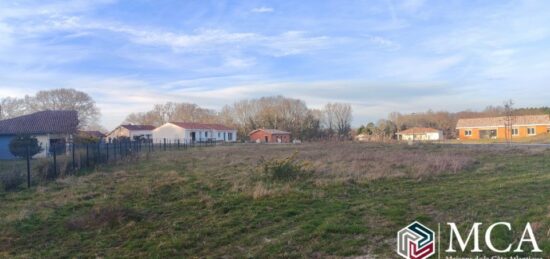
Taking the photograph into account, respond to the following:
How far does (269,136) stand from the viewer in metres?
68.5

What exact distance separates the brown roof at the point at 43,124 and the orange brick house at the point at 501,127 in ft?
177

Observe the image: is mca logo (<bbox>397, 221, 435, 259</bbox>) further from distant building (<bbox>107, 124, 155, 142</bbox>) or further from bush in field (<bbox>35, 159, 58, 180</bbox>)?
distant building (<bbox>107, 124, 155, 142</bbox>)

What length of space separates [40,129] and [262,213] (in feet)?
101

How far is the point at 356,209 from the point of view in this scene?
7223mm

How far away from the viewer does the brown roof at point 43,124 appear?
31.2m

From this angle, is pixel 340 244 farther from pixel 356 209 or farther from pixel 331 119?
pixel 331 119

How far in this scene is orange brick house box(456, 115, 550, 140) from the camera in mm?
58500

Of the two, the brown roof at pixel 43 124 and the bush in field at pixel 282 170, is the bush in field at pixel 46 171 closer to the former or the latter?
the bush in field at pixel 282 170

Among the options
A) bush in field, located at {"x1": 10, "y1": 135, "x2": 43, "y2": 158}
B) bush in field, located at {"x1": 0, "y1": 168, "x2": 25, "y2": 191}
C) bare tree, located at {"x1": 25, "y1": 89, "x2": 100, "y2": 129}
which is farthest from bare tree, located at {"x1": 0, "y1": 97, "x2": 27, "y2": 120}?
bush in field, located at {"x1": 0, "y1": 168, "x2": 25, "y2": 191}

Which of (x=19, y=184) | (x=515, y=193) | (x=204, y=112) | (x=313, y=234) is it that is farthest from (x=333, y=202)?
(x=204, y=112)

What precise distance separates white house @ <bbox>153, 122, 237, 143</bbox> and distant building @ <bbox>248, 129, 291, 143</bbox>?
580 centimetres

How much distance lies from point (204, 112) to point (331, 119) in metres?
28.2

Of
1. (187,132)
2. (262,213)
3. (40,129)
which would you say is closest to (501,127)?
(187,132)

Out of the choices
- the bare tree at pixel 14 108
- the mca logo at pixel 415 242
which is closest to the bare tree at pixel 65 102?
the bare tree at pixel 14 108
